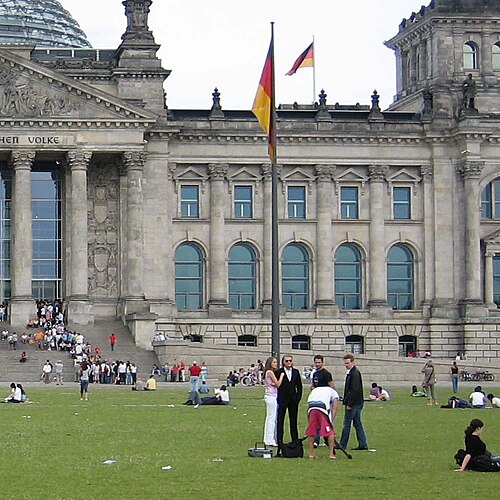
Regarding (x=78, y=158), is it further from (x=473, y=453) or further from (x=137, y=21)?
(x=473, y=453)

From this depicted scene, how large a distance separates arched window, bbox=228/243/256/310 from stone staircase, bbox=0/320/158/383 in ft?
30.4

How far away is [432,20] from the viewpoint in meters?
113

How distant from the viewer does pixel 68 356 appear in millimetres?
90062

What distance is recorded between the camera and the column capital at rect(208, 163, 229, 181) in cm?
10644

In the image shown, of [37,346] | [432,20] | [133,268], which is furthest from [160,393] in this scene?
[432,20]

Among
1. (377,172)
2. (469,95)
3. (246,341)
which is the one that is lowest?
(246,341)

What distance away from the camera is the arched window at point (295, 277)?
107812 millimetres

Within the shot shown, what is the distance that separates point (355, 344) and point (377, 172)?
1160 centimetres

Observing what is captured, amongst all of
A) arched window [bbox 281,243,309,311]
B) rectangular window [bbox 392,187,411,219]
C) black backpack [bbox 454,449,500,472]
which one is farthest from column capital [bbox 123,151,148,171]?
black backpack [bbox 454,449,500,472]

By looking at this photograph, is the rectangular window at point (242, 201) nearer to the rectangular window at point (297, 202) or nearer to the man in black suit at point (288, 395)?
the rectangular window at point (297, 202)

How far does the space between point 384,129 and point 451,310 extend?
12901mm

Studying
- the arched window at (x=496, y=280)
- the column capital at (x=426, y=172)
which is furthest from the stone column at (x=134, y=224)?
the arched window at (x=496, y=280)

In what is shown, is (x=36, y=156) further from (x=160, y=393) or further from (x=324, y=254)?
(x=160, y=393)

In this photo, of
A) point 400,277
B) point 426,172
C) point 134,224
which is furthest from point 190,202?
point 426,172
